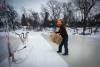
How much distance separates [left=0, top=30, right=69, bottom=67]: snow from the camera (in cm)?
226

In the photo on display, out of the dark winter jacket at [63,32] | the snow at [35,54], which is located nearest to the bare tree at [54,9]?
the dark winter jacket at [63,32]

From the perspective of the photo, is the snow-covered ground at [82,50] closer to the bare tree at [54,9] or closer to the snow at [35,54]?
the snow at [35,54]

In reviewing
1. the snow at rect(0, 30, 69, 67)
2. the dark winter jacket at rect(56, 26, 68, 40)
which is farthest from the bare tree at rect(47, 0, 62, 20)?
the snow at rect(0, 30, 69, 67)

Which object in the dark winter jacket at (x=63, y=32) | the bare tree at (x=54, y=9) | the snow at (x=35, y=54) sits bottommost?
the snow at (x=35, y=54)

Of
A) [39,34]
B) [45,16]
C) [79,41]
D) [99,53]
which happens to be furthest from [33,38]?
[99,53]

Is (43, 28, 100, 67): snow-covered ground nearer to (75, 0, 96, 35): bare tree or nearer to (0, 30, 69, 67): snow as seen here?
(0, 30, 69, 67): snow

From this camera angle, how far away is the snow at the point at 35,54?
2.26 meters

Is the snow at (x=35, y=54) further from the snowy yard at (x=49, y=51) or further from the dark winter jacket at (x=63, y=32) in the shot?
the dark winter jacket at (x=63, y=32)

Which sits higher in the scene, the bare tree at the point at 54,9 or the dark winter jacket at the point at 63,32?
the bare tree at the point at 54,9

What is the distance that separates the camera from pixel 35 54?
2270mm

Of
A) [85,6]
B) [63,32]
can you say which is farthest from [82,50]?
[85,6]

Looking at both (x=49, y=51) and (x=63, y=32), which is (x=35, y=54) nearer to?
(x=49, y=51)

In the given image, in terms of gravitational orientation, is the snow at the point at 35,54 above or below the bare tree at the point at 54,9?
below

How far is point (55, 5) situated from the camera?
88.9 inches
